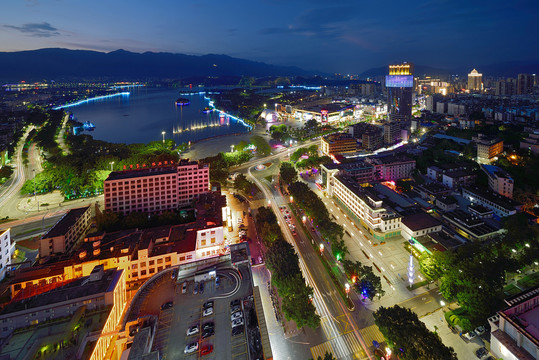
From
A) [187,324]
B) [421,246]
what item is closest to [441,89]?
[421,246]

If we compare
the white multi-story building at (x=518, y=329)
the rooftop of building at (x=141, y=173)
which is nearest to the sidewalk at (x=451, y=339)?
the white multi-story building at (x=518, y=329)

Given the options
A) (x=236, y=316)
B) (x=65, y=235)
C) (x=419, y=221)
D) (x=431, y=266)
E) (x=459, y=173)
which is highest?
(x=236, y=316)

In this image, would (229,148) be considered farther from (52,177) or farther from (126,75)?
(126,75)

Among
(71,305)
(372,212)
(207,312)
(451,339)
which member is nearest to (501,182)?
(372,212)

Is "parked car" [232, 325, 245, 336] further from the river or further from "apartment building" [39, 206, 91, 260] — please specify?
the river

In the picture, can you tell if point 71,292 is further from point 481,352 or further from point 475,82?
point 475,82

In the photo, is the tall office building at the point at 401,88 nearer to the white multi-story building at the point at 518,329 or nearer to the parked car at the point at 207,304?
the white multi-story building at the point at 518,329

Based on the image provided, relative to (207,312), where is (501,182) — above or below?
below
